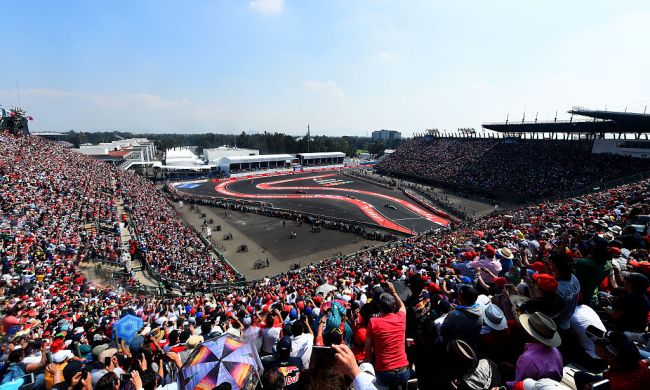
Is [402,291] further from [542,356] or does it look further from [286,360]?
[542,356]

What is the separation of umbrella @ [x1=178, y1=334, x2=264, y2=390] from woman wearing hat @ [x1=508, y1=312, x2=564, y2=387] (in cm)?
287

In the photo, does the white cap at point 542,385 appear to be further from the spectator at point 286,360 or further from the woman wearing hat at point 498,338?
the spectator at point 286,360

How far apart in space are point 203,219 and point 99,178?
13.5 metres

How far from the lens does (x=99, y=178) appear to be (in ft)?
113

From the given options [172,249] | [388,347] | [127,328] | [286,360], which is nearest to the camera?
[388,347]

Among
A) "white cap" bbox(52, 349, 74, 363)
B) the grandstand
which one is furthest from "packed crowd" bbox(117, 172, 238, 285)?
the grandstand

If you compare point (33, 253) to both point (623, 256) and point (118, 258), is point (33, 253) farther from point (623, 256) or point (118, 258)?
point (623, 256)

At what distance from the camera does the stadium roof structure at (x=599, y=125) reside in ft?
116

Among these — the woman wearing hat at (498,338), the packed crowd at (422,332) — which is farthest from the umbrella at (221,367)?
the woman wearing hat at (498,338)

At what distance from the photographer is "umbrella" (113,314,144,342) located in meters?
6.49

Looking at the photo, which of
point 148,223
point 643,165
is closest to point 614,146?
point 643,165

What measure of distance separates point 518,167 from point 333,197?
1186 inches

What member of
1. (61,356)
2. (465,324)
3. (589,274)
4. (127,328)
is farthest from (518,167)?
(61,356)

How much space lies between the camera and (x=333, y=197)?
4491cm
